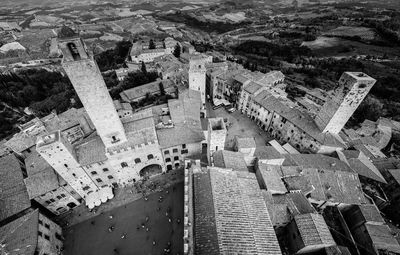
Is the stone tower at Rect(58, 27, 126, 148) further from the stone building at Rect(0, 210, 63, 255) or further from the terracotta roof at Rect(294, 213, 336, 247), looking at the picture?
the terracotta roof at Rect(294, 213, 336, 247)

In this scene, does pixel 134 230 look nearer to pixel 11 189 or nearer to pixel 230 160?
pixel 230 160

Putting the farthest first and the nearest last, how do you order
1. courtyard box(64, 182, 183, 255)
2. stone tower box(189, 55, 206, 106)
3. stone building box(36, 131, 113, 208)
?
stone tower box(189, 55, 206, 106)
courtyard box(64, 182, 183, 255)
stone building box(36, 131, 113, 208)

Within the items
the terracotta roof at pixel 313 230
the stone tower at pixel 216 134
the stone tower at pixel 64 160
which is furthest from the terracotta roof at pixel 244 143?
the stone tower at pixel 64 160

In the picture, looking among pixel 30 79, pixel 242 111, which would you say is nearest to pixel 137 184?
pixel 242 111

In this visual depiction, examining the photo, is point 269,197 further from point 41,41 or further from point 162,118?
point 41,41

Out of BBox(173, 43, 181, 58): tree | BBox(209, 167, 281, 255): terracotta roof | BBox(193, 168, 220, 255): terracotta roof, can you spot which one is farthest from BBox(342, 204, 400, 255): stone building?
BBox(173, 43, 181, 58): tree

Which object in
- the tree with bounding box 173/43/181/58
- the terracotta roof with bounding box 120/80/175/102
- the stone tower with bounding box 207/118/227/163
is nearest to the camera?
the stone tower with bounding box 207/118/227/163

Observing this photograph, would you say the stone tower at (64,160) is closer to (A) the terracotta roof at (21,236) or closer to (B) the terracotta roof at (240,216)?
(A) the terracotta roof at (21,236)

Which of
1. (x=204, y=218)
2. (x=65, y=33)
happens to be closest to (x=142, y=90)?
(x=65, y=33)
